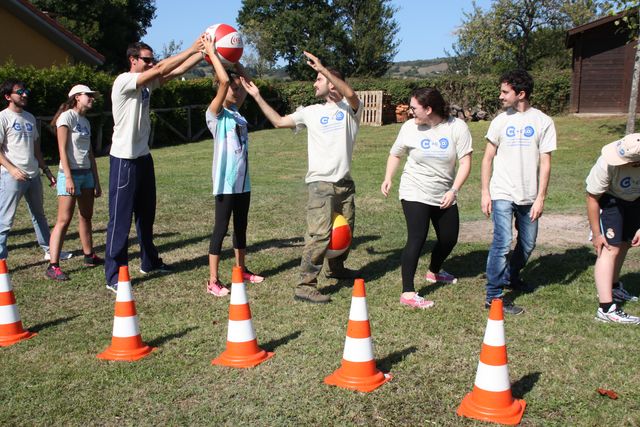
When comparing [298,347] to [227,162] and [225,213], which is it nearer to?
[225,213]

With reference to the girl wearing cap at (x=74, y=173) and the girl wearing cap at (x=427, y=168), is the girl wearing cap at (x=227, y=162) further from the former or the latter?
the girl wearing cap at (x=74, y=173)

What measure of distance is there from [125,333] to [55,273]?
8.25ft

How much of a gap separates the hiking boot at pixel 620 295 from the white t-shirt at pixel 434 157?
6.05ft

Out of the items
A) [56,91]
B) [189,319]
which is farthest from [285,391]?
[56,91]

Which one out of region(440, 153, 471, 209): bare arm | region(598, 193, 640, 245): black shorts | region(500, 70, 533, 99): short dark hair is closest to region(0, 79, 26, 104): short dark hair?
region(440, 153, 471, 209): bare arm

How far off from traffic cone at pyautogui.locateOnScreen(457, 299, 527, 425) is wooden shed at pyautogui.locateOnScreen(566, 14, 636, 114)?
2561cm

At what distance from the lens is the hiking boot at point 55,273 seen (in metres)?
6.59

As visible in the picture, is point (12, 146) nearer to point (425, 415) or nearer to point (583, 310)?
point (425, 415)

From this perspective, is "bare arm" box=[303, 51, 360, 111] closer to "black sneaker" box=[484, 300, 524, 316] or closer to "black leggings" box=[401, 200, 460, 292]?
"black leggings" box=[401, 200, 460, 292]

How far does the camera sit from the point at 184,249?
7984 millimetres

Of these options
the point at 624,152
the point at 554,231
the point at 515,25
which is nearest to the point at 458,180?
the point at 624,152

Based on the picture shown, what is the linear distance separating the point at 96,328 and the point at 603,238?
172 inches

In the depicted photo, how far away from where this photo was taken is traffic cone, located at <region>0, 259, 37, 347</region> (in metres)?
4.89

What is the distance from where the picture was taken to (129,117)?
6102 mm
